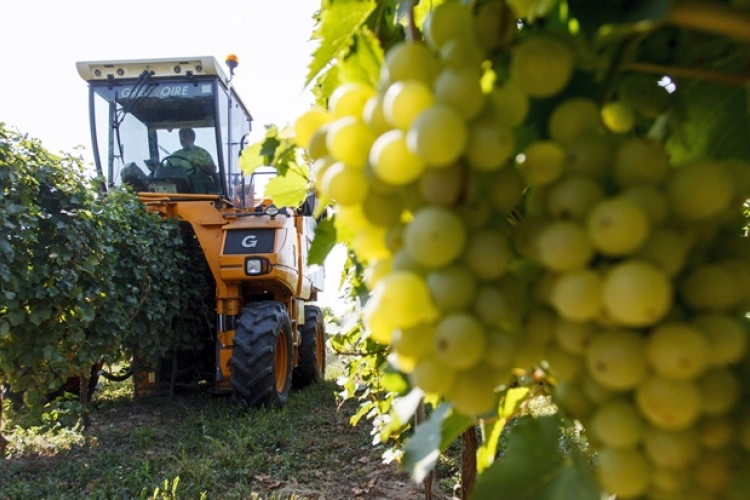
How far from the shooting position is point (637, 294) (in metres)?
0.39

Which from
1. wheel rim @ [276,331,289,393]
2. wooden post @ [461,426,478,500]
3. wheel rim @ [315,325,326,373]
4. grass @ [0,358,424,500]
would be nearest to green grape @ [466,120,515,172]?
wooden post @ [461,426,478,500]

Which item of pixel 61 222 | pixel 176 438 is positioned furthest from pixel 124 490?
pixel 61 222

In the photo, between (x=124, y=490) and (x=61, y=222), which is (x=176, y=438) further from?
(x=61, y=222)

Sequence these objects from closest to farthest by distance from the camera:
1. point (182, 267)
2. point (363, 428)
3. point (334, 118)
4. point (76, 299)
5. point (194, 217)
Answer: point (334, 118)
point (76, 299)
point (363, 428)
point (194, 217)
point (182, 267)

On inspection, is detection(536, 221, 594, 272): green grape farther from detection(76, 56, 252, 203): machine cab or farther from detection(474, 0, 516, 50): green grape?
detection(76, 56, 252, 203): machine cab

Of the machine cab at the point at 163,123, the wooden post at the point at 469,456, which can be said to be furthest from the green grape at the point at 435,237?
the machine cab at the point at 163,123

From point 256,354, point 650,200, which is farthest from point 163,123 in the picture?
point 650,200

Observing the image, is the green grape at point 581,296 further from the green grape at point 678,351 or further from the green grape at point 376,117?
the green grape at point 376,117

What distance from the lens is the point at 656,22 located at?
427 millimetres

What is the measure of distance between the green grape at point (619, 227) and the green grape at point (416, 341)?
0.14m

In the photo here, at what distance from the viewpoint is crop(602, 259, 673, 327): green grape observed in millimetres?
394

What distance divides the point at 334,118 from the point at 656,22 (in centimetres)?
28

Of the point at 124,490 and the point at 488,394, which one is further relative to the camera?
the point at 124,490

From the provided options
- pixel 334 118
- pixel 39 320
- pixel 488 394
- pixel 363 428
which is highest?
pixel 334 118
